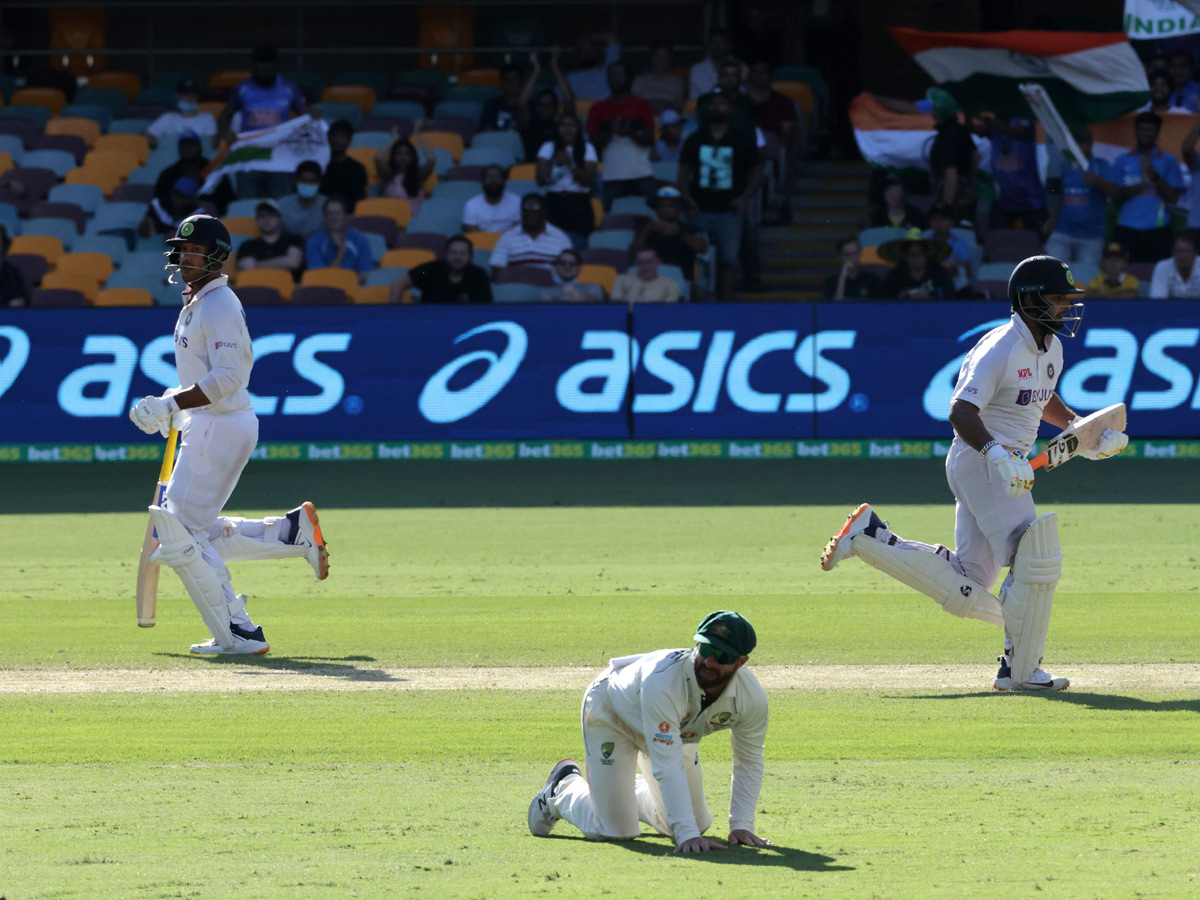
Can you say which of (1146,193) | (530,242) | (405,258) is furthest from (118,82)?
(1146,193)

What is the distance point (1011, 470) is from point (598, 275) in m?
11.3

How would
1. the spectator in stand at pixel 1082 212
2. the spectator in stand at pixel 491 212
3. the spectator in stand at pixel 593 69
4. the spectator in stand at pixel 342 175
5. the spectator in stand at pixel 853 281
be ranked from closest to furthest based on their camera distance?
the spectator in stand at pixel 853 281
the spectator in stand at pixel 1082 212
the spectator in stand at pixel 491 212
the spectator in stand at pixel 342 175
the spectator in stand at pixel 593 69

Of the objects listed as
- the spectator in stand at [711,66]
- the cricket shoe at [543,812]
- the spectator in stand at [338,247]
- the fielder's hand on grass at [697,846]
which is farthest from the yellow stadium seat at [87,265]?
the fielder's hand on grass at [697,846]

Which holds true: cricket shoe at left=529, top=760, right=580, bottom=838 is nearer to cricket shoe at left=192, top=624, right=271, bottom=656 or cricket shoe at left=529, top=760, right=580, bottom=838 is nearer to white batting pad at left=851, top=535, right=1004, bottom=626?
white batting pad at left=851, top=535, right=1004, bottom=626

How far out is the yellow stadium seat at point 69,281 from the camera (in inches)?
A: 787

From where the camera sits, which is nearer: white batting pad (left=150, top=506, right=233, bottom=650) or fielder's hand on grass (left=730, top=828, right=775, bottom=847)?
fielder's hand on grass (left=730, top=828, right=775, bottom=847)

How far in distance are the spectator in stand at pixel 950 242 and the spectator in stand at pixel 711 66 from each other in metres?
4.25

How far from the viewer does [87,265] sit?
2025 cm

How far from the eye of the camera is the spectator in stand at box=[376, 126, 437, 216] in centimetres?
2106

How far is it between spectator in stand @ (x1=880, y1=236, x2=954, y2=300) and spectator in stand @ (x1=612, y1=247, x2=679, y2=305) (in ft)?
7.26

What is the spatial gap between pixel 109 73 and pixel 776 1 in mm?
9945

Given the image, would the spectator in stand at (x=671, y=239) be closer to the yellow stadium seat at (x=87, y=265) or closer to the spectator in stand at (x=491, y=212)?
the spectator in stand at (x=491, y=212)

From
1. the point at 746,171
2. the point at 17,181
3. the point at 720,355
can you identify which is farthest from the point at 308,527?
the point at 17,181

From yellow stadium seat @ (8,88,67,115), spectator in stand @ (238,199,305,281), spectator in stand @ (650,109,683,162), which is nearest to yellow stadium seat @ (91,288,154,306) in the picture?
spectator in stand @ (238,199,305,281)
